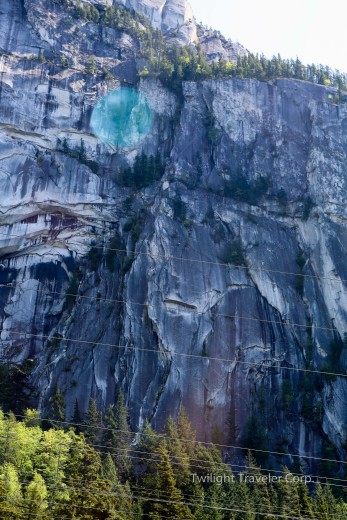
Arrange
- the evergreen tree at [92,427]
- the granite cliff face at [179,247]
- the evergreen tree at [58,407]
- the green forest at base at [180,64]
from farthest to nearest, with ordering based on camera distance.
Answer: the green forest at base at [180,64] < the granite cliff face at [179,247] < the evergreen tree at [58,407] < the evergreen tree at [92,427]

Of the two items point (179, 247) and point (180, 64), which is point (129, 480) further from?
point (180, 64)

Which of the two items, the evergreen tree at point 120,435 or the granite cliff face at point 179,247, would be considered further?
the granite cliff face at point 179,247

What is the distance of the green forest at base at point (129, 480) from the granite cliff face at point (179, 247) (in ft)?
15.0

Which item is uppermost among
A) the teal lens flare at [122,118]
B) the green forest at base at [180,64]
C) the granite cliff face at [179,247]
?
the green forest at base at [180,64]

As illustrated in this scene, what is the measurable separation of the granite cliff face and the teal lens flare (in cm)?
74

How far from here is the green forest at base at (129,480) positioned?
91.8 ft

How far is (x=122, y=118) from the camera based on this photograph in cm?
5494

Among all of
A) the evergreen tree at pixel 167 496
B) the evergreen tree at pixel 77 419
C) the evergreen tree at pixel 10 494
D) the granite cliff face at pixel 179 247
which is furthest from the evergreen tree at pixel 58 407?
the evergreen tree at pixel 167 496

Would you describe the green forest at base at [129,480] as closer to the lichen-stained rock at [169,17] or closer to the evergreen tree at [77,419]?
the evergreen tree at [77,419]

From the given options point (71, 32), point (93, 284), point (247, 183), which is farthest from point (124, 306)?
point (71, 32)

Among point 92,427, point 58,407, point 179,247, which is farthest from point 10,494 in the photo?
point 179,247

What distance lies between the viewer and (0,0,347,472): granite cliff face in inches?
1644

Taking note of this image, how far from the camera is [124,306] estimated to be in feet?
145

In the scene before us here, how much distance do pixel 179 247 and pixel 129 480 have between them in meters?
18.1
